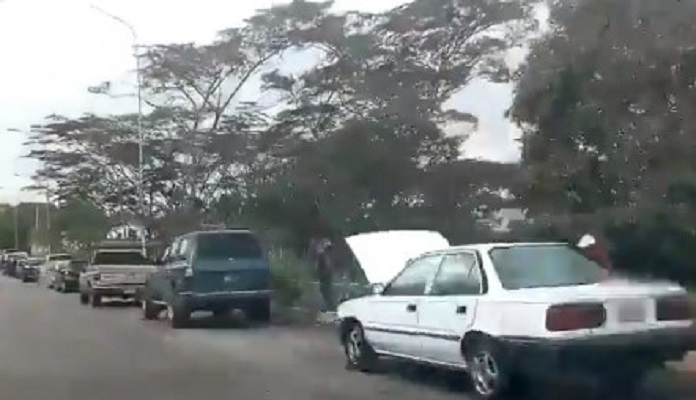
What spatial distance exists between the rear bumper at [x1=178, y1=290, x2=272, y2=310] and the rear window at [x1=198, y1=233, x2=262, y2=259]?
2.40ft

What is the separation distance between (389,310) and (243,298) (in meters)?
9.97

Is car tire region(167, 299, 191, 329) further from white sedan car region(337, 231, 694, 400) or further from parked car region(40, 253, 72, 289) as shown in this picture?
parked car region(40, 253, 72, 289)

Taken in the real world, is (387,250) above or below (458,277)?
above

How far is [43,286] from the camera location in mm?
53875

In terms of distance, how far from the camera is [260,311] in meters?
23.0

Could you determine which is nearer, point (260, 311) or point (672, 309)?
point (672, 309)

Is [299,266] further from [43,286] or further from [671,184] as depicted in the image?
[43,286]

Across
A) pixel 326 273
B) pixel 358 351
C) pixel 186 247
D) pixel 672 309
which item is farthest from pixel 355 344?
pixel 326 273

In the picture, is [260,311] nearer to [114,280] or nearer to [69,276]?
[114,280]

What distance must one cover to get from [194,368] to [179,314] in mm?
7591

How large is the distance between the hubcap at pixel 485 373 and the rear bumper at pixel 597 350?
34 cm

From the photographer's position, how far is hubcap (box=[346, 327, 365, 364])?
534 inches

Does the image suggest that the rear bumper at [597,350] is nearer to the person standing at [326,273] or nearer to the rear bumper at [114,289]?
the person standing at [326,273]

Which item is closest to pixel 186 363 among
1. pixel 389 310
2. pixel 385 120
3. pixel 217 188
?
pixel 389 310
